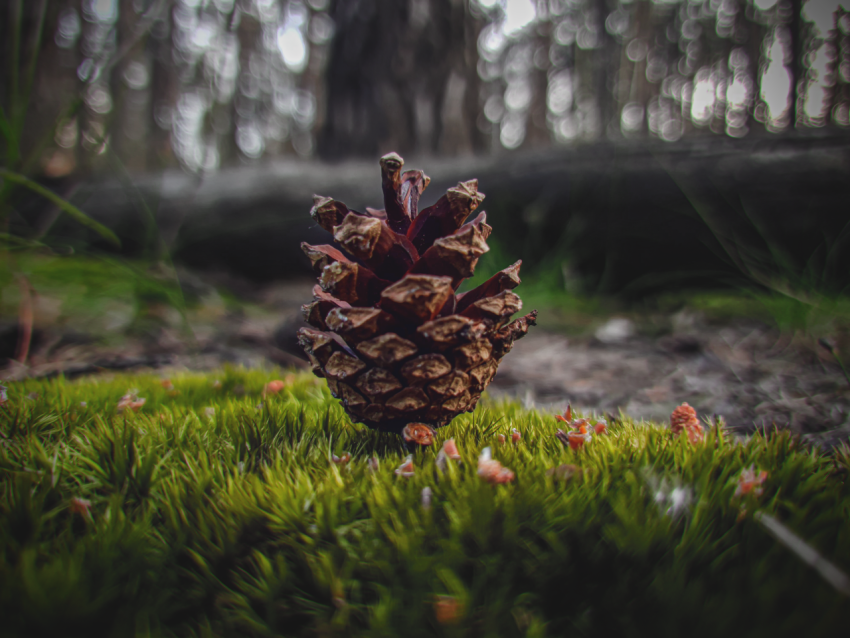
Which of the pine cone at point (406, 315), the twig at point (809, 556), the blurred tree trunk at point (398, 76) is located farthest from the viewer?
the blurred tree trunk at point (398, 76)

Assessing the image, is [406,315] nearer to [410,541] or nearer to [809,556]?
[410,541]

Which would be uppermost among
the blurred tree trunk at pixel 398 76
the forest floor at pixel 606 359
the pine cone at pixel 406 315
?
the blurred tree trunk at pixel 398 76

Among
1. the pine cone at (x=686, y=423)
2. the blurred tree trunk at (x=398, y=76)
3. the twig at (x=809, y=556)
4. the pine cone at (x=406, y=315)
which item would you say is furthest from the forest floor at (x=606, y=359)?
the blurred tree trunk at (x=398, y=76)

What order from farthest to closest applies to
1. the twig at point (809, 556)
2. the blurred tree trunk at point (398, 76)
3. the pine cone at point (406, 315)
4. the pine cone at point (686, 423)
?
the blurred tree trunk at point (398, 76) < the pine cone at point (686, 423) < the pine cone at point (406, 315) < the twig at point (809, 556)

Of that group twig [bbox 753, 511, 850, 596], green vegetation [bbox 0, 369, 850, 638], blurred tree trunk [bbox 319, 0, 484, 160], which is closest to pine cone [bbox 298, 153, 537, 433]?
green vegetation [bbox 0, 369, 850, 638]

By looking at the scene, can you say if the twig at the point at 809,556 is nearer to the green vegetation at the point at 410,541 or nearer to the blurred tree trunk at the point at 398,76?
the green vegetation at the point at 410,541

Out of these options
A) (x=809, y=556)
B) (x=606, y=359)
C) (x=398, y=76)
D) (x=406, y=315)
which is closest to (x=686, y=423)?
(x=809, y=556)

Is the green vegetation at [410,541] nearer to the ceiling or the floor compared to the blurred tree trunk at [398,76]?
nearer to the floor
